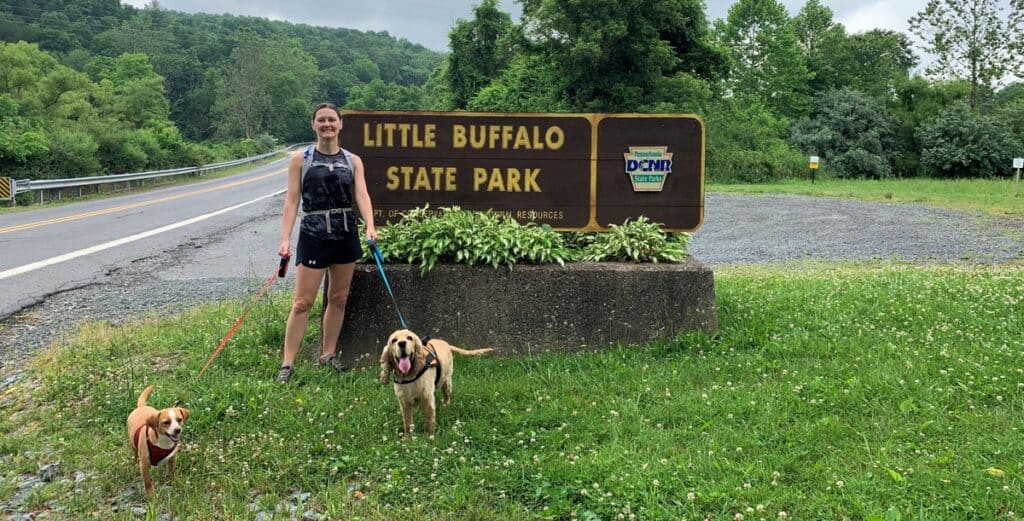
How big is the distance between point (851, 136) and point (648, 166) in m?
37.0

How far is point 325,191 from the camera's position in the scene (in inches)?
196

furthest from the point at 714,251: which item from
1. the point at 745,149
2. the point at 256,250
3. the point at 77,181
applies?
the point at 745,149

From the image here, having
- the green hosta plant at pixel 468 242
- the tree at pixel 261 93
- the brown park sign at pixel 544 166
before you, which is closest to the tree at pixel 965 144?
the brown park sign at pixel 544 166

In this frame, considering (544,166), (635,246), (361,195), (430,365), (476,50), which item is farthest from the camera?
(476,50)

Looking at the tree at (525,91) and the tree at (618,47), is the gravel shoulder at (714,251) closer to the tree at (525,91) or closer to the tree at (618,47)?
the tree at (618,47)

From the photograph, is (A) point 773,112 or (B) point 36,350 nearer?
(B) point 36,350

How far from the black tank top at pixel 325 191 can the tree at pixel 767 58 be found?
44985mm

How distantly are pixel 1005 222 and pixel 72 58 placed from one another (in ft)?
260

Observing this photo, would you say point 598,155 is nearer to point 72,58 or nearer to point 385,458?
point 385,458

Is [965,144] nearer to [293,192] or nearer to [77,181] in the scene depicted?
[77,181]

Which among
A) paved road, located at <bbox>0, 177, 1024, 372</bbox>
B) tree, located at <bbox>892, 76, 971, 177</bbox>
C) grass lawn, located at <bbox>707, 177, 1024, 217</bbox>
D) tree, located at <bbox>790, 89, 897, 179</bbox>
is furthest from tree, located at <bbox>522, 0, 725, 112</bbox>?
tree, located at <bbox>892, 76, 971, 177</bbox>

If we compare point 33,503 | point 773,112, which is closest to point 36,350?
point 33,503

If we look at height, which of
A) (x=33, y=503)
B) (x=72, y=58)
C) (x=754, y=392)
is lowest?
(x=33, y=503)

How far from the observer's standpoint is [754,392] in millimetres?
4648
